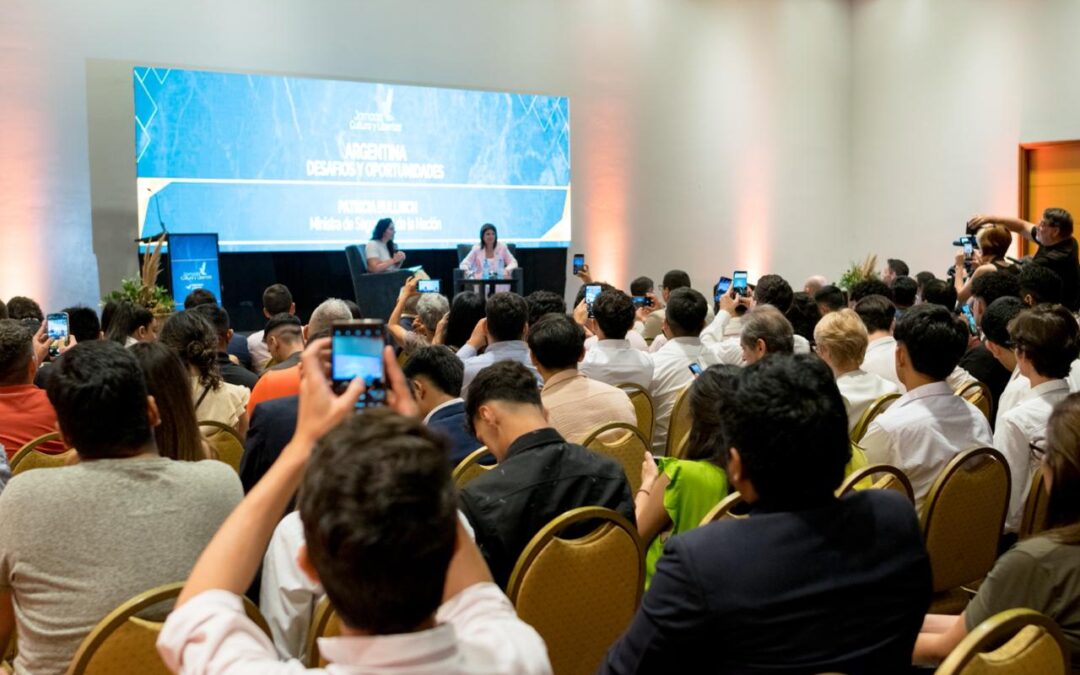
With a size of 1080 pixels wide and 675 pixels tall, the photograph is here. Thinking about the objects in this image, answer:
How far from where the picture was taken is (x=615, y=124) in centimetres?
1243

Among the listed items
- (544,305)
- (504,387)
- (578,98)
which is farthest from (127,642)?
(578,98)

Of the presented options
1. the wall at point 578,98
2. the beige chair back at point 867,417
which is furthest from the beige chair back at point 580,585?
the wall at point 578,98

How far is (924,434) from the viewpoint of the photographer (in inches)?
127

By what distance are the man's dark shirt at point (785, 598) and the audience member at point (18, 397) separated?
112 inches

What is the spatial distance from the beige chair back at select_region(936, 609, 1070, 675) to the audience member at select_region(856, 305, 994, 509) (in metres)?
1.59

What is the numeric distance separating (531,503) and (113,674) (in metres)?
0.99

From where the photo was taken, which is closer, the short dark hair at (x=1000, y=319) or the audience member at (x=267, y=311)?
the short dark hair at (x=1000, y=319)

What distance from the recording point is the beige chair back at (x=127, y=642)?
67.6 inches

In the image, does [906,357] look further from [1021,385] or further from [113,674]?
[113,674]

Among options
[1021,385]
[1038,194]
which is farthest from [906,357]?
[1038,194]

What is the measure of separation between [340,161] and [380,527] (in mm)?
9428

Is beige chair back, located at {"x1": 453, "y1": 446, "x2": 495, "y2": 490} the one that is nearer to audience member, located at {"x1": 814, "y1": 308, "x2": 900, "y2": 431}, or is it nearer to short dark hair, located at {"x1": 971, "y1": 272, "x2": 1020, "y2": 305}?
audience member, located at {"x1": 814, "y1": 308, "x2": 900, "y2": 431}

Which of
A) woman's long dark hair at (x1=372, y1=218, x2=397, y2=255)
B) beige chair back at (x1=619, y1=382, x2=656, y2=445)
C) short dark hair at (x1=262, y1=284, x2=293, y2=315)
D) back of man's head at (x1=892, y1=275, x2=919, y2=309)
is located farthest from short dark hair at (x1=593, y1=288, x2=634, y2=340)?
woman's long dark hair at (x1=372, y1=218, x2=397, y2=255)

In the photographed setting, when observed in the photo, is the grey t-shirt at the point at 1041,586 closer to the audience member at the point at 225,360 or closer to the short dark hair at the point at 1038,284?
the audience member at the point at 225,360
